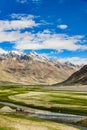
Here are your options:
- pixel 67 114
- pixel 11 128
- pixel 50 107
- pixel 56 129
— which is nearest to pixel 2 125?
pixel 11 128

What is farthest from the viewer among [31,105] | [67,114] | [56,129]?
[31,105]

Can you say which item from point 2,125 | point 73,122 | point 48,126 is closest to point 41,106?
point 73,122

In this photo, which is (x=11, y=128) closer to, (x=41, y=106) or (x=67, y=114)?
(x=67, y=114)

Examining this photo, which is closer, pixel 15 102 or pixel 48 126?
pixel 48 126

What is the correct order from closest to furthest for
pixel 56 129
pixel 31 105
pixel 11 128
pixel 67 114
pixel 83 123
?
pixel 11 128 < pixel 56 129 < pixel 83 123 < pixel 67 114 < pixel 31 105

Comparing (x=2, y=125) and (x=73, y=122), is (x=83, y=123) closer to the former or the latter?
(x=73, y=122)

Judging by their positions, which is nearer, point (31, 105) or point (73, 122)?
point (73, 122)

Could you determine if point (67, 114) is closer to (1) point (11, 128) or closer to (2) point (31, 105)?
(2) point (31, 105)

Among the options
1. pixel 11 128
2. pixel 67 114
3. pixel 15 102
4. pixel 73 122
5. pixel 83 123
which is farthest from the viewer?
pixel 15 102

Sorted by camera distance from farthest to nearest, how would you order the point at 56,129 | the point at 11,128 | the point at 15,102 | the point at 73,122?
1. the point at 15,102
2. the point at 73,122
3. the point at 56,129
4. the point at 11,128
